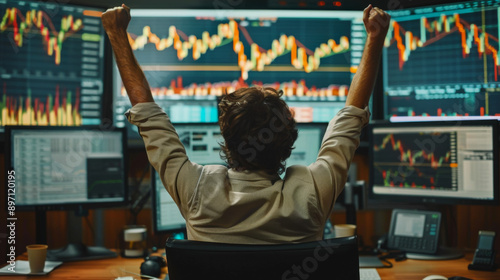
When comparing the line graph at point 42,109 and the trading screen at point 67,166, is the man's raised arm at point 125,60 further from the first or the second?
the line graph at point 42,109

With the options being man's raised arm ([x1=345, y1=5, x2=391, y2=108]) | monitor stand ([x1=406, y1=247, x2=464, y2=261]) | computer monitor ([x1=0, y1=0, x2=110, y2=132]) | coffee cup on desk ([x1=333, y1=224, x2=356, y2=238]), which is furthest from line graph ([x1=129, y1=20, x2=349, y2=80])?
man's raised arm ([x1=345, y1=5, x2=391, y2=108])

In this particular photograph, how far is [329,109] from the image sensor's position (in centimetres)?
241

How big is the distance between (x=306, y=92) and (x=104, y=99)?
0.93 metres

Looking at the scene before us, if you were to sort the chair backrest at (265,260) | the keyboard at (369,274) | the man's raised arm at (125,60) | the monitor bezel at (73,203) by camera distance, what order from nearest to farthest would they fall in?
the chair backrest at (265,260), the man's raised arm at (125,60), the keyboard at (369,274), the monitor bezel at (73,203)

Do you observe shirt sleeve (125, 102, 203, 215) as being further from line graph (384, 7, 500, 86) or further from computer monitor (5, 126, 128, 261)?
line graph (384, 7, 500, 86)

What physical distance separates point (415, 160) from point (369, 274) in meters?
0.57

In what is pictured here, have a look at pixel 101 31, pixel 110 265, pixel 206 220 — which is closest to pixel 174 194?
pixel 206 220

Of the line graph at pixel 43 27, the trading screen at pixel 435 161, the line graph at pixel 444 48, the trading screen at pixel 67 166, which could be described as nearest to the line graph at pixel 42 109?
the line graph at pixel 43 27

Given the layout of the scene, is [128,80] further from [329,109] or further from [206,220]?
[329,109]

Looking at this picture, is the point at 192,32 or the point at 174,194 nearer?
the point at 174,194

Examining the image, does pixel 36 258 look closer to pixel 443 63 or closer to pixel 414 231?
pixel 414 231

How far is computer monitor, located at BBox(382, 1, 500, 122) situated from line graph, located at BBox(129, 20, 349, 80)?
27 cm

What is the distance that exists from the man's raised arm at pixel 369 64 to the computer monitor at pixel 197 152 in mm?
842

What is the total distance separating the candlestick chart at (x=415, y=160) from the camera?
2.00 metres
